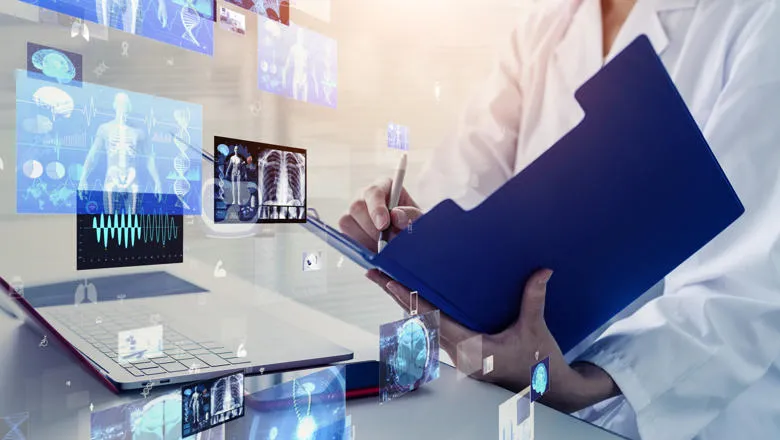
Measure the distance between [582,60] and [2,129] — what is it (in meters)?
1.01

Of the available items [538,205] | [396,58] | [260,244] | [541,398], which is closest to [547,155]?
[538,205]

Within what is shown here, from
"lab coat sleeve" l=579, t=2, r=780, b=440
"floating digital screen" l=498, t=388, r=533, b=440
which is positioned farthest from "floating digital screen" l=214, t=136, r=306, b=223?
"lab coat sleeve" l=579, t=2, r=780, b=440

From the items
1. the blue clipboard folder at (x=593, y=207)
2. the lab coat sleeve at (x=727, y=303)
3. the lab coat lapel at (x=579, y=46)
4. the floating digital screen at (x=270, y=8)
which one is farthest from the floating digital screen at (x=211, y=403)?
the lab coat lapel at (x=579, y=46)

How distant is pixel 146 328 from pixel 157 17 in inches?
9.4

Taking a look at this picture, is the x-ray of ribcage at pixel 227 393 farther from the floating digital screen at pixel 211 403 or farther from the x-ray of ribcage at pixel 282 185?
the x-ray of ribcage at pixel 282 185

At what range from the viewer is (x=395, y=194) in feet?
2.19

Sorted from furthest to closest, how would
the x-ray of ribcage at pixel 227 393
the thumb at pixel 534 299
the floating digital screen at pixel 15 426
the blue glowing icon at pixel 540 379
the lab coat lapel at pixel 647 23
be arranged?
the lab coat lapel at pixel 647 23
the blue glowing icon at pixel 540 379
the thumb at pixel 534 299
the x-ray of ribcage at pixel 227 393
the floating digital screen at pixel 15 426

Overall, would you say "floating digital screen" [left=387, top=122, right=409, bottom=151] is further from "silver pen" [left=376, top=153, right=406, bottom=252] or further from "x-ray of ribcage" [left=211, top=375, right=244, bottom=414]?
"x-ray of ribcage" [left=211, top=375, right=244, bottom=414]

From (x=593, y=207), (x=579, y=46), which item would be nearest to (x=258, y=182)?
(x=593, y=207)

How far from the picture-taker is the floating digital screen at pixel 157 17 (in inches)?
13.8

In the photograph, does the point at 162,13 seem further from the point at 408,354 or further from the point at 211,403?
the point at 408,354

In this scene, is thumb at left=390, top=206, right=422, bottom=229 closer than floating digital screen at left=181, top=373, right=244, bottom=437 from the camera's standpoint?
No

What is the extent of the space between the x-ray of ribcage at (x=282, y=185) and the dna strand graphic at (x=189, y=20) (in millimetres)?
117

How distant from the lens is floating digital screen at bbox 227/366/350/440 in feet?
1.55
